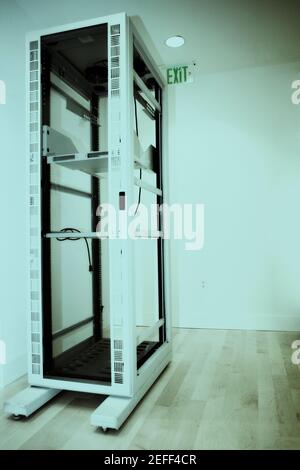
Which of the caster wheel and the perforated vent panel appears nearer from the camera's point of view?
the caster wheel

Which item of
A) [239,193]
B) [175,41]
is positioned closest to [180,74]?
[175,41]

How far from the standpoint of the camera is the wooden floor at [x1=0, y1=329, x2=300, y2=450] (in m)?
1.43

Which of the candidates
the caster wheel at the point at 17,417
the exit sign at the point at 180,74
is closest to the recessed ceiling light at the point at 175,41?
the exit sign at the point at 180,74

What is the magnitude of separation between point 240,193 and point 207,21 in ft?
4.91

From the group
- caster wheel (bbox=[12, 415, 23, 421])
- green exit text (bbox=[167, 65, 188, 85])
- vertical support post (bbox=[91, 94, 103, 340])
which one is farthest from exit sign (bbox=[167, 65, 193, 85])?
caster wheel (bbox=[12, 415, 23, 421])

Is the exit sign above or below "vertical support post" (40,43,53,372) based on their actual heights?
above

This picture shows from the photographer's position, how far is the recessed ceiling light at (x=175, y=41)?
2779 mm

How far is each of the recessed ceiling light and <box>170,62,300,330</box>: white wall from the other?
61 cm

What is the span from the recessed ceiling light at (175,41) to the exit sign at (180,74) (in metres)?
0.38

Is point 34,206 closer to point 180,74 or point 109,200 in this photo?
point 109,200

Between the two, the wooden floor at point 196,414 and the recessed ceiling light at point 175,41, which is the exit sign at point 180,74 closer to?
the recessed ceiling light at point 175,41

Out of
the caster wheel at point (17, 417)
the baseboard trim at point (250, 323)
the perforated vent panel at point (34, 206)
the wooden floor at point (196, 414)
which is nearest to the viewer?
the wooden floor at point (196, 414)

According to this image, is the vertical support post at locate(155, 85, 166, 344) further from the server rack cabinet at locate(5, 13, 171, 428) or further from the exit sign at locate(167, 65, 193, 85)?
the exit sign at locate(167, 65, 193, 85)
